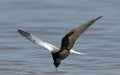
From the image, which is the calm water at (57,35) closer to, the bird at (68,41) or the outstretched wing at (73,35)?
the bird at (68,41)

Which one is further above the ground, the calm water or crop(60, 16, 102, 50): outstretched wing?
crop(60, 16, 102, 50): outstretched wing

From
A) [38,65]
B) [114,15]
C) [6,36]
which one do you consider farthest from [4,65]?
[114,15]

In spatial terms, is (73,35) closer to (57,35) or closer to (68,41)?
(68,41)

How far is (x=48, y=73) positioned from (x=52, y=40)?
2.60 metres

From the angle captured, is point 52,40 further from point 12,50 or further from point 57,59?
point 57,59

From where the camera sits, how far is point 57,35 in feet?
46.6

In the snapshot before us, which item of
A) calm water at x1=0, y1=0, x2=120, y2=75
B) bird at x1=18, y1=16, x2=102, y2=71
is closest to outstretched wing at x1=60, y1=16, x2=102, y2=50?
bird at x1=18, y1=16, x2=102, y2=71

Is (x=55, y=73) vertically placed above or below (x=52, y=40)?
above

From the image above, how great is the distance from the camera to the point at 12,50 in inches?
508

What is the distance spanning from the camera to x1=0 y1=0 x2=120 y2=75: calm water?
1156cm

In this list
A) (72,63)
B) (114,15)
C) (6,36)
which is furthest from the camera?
(114,15)

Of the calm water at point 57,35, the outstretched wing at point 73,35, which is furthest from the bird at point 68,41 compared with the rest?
the calm water at point 57,35

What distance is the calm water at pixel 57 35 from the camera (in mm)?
11562

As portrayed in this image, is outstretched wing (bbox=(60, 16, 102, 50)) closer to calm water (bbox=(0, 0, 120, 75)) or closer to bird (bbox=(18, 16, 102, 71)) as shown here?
bird (bbox=(18, 16, 102, 71))
